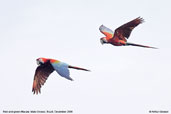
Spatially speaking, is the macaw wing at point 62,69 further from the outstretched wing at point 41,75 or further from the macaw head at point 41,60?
the outstretched wing at point 41,75

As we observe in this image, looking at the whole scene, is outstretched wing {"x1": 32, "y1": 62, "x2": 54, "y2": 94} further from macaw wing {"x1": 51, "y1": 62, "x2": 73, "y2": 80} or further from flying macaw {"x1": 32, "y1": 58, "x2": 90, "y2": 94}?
macaw wing {"x1": 51, "y1": 62, "x2": 73, "y2": 80}

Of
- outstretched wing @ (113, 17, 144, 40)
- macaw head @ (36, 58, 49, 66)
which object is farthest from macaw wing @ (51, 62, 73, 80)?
outstretched wing @ (113, 17, 144, 40)

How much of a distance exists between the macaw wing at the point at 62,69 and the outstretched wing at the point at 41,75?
0.76 m

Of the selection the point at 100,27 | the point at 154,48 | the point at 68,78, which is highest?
the point at 100,27

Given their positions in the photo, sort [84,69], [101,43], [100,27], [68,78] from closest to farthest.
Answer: [68,78] < [84,69] < [101,43] < [100,27]

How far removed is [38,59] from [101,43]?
2.56m

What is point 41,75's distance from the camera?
44.3 feet

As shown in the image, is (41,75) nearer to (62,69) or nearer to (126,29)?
(62,69)

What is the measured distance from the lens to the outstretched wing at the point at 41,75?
44.2 ft

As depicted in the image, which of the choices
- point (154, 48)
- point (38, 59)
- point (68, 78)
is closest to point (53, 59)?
point (38, 59)

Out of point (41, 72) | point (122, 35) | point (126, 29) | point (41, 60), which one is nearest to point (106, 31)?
point (122, 35)

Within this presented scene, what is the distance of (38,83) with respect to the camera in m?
13.5

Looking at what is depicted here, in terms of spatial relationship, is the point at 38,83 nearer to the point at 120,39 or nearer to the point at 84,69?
the point at 84,69

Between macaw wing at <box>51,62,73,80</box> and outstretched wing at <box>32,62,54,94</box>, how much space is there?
76 centimetres
